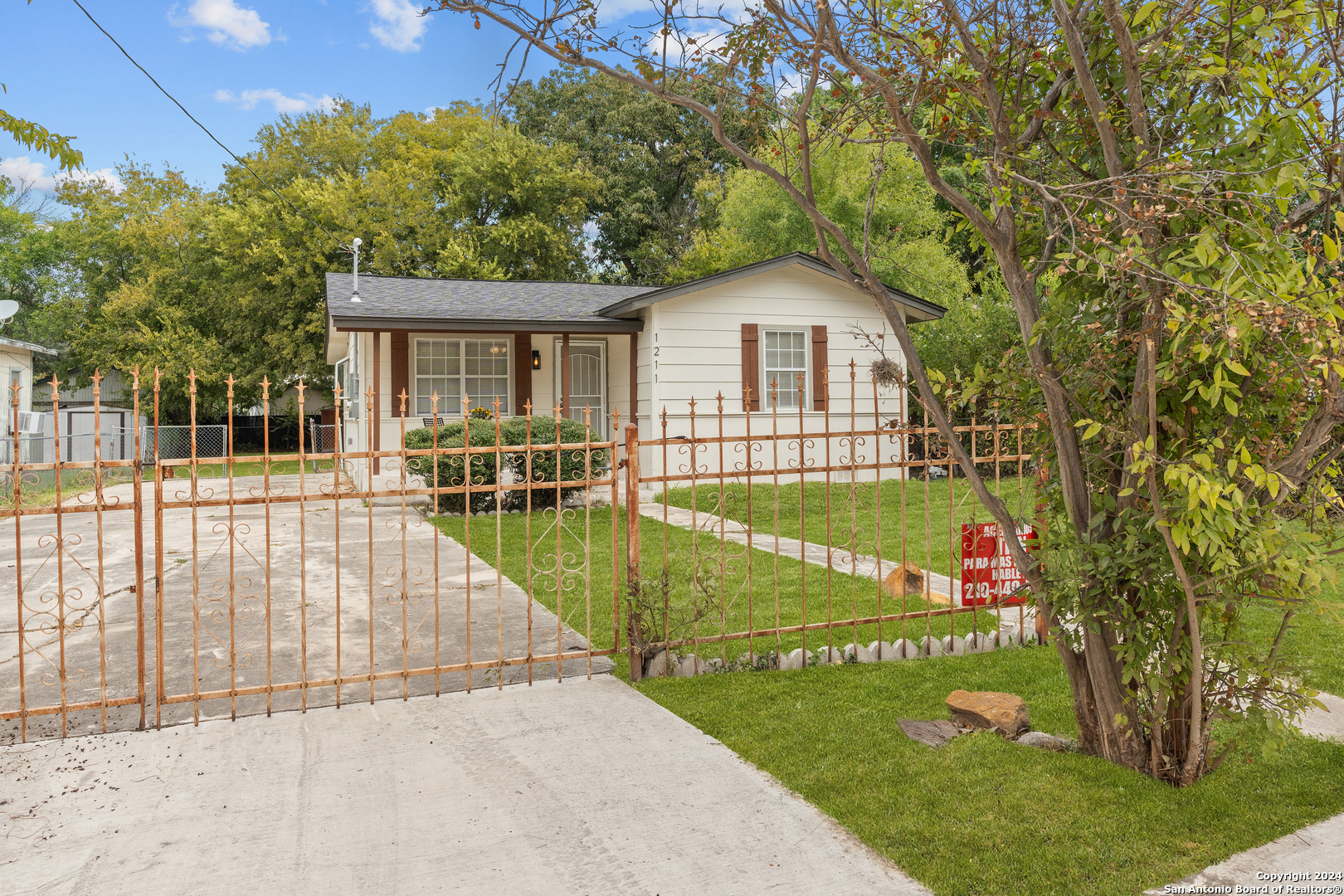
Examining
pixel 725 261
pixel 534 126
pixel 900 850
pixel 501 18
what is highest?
pixel 534 126

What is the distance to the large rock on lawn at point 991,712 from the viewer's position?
443cm

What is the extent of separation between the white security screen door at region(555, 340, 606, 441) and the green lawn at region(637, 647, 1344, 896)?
12.6m

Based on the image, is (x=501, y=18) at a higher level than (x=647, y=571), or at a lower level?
higher

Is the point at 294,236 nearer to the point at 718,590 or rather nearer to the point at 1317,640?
the point at 718,590

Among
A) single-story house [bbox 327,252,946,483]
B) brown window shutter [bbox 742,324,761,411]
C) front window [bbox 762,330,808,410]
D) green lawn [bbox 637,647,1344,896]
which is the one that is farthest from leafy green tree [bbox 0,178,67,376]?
green lawn [bbox 637,647,1344,896]

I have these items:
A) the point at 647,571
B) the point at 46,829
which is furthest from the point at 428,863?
the point at 647,571

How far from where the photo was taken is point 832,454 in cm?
1538

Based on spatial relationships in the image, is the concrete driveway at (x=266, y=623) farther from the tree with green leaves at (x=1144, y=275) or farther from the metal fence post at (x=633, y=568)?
the tree with green leaves at (x=1144, y=275)

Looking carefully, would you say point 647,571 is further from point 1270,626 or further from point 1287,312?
point 1287,312

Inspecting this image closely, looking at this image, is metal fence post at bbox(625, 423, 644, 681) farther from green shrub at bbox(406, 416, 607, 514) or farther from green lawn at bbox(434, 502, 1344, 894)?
green shrub at bbox(406, 416, 607, 514)

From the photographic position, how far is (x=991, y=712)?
4.48m

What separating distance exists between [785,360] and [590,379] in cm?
420

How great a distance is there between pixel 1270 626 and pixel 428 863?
6.41 meters

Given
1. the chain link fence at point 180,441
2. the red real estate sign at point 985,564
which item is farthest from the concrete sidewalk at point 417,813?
the chain link fence at point 180,441
